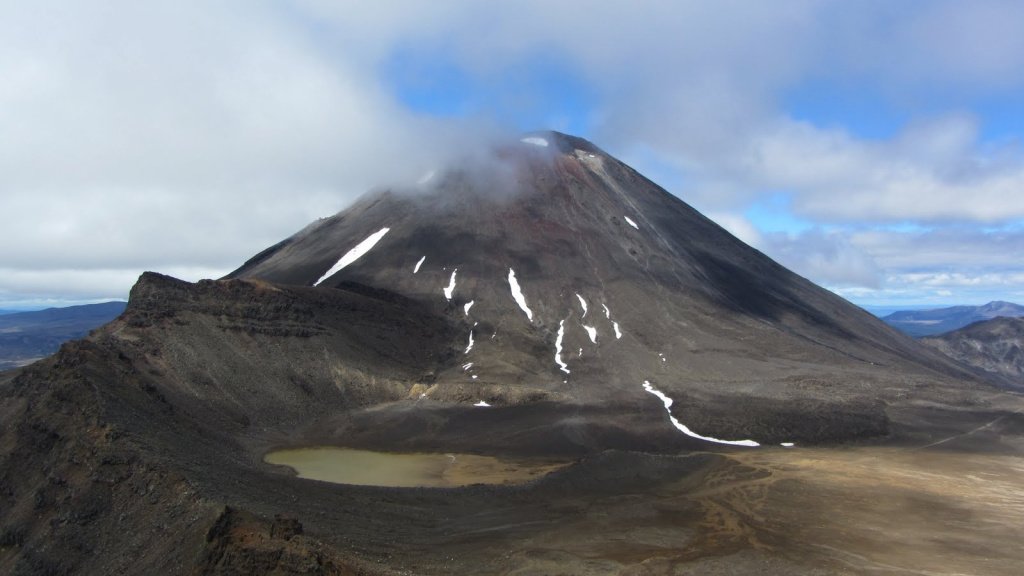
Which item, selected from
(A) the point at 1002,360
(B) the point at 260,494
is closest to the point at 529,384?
(B) the point at 260,494

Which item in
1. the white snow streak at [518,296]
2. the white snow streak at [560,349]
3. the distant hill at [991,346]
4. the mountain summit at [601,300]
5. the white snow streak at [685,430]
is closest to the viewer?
the white snow streak at [685,430]

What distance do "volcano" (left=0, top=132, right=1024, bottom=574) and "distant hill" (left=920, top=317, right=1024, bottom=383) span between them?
56.2 metres

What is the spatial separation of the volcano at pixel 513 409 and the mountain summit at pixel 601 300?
1.37 feet

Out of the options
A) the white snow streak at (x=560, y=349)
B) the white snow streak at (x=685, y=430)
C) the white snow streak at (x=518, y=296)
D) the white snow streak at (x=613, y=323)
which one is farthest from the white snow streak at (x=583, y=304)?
the white snow streak at (x=685, y=430)

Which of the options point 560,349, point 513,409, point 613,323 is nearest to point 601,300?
point 613,323

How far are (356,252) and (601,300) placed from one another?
35419 mm

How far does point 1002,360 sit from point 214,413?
547 feet

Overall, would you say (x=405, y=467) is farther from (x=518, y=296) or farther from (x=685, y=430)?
(x=518, y=296)

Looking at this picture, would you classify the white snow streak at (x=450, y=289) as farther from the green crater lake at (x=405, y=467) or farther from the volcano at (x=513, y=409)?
the green crater lake at (x=405, y=467)

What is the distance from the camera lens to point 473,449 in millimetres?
53656

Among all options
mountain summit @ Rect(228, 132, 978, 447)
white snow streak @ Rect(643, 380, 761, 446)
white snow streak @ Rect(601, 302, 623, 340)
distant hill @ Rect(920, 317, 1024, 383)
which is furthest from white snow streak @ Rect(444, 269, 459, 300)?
distant hill @ Rect(920, 317, 1024, 383)

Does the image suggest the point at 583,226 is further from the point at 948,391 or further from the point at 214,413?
the point at 214,413

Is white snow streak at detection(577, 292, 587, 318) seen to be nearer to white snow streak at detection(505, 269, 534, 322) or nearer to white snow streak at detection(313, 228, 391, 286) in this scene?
white snow streak at detection(505, 269, 534, 322)

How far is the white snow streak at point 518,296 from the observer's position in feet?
275
